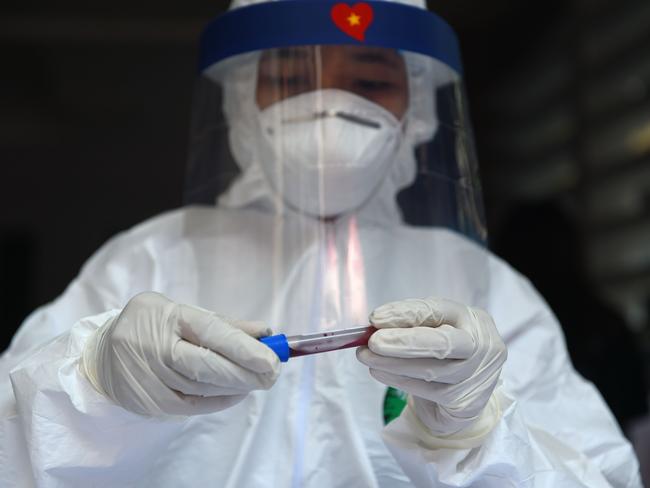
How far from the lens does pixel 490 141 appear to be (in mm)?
4406

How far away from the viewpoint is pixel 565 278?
7.47 ft

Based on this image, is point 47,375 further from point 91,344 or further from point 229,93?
point 229,93

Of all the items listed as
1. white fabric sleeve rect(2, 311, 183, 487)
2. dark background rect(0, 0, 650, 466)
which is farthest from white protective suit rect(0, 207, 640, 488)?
dark background rect(0, 0, 650, 466)

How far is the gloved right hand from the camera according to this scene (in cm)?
87

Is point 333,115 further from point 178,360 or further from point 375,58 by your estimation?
point 178,360

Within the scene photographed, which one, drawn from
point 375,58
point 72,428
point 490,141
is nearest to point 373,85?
point 375,58

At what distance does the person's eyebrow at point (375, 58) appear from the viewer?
123 cm

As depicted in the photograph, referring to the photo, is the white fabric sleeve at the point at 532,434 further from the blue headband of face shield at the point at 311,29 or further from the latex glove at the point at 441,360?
the blue headband of face shield at the point at 311,29

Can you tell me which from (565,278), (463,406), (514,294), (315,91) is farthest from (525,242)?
(463,406)

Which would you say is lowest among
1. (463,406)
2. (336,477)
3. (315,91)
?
(336,477)

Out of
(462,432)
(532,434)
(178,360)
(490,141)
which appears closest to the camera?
(178,360)

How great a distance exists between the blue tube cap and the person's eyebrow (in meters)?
0.50

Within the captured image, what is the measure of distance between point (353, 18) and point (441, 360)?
54cm

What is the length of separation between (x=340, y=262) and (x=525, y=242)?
1.27m
